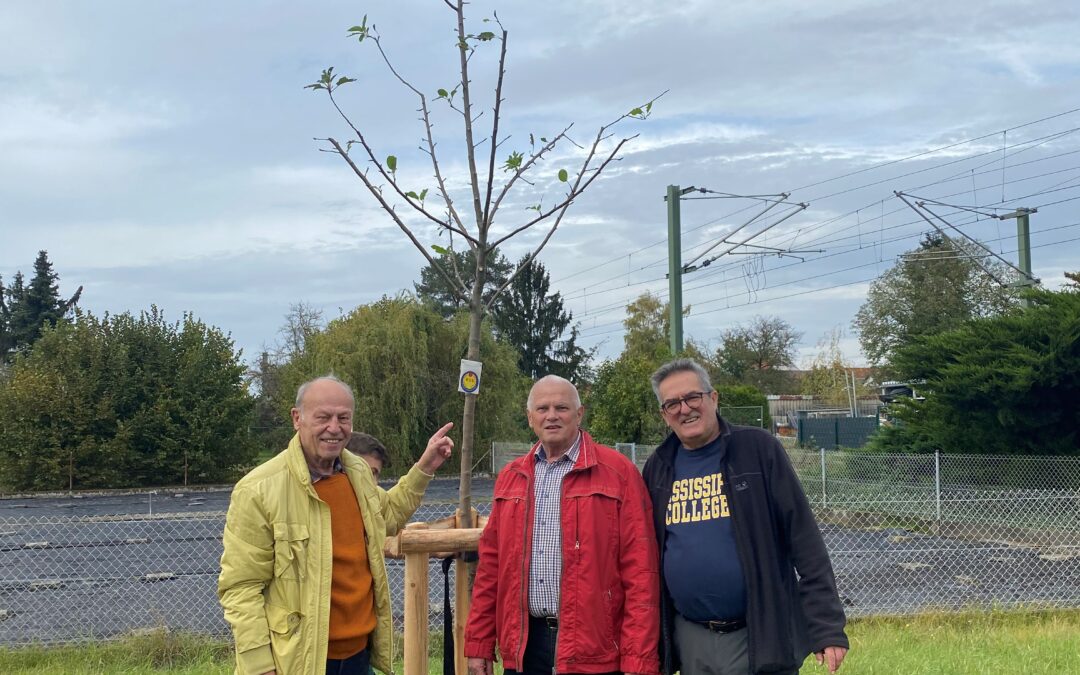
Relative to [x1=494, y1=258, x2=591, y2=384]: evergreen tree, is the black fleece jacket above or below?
below

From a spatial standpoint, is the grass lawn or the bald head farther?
the grass lawn

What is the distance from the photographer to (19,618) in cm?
1093

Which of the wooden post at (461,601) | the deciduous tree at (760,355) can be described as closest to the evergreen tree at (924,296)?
the deciduous tree at (760,355)

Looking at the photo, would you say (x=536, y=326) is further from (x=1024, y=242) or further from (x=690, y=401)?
(x=690, y=401)

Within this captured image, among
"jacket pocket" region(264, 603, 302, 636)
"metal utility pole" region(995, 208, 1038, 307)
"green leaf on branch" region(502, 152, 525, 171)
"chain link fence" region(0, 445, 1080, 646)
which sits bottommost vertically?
"chain link fence" region(0, 445, 1080, 646)

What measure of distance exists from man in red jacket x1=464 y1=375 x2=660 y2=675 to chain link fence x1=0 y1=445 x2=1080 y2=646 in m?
5.56

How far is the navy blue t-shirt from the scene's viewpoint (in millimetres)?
3643

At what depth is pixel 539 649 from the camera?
148 inches

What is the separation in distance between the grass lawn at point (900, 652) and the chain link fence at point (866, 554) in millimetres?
841

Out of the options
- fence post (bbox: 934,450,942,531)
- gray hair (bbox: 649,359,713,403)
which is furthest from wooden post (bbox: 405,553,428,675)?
fence post (bbox: 934,450,942,531)

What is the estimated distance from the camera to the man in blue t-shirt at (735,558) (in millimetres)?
3590

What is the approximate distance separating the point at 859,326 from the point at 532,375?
18058mm

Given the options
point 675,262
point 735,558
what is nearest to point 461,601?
point 735,558

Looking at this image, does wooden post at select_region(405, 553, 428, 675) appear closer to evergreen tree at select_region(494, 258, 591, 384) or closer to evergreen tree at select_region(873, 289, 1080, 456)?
evergreen tree at select_region(873, 289, 1080, 456)
